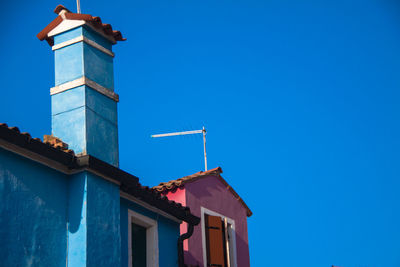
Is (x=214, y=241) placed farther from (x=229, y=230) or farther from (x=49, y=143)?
(x=49, y=143)

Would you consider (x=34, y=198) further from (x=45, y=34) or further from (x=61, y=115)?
(x=45, y=34)

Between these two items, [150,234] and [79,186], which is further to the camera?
[150,234]

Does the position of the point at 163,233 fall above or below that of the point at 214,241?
below

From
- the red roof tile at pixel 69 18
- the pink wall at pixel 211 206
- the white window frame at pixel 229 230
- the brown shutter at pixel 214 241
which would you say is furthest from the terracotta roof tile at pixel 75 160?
the brown shutter at pixel 214 241

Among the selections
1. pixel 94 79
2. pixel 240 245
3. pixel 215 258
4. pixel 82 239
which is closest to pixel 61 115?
pixel 94 79

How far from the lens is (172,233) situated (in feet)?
39.0

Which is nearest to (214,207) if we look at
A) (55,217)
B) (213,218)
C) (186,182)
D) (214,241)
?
(213,218)

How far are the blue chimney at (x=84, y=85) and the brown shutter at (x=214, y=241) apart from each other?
5.59m

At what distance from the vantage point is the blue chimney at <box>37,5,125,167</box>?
32.8ft

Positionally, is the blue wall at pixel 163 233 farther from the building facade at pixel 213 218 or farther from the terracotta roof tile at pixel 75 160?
the building facade at pixel 213 218

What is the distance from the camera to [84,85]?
1021 cm

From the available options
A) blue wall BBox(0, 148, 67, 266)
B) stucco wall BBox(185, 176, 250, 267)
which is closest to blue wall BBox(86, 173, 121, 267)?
blue wall BBox(0, 148, 67, 266)

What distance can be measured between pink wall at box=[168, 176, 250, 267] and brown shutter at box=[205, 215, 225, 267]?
1.00 ft

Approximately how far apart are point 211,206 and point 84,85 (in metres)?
6.87
